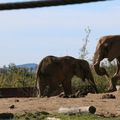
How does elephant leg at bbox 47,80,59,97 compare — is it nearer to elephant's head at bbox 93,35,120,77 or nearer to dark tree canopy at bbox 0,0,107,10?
elephant's head at bbox 93,35,120,77

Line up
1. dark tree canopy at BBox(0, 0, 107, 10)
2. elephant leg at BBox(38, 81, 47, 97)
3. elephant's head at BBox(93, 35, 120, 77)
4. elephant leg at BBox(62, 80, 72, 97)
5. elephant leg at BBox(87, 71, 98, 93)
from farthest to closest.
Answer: elephant leg at BBox(87, 71, 98, 93)
elephant's head at BBox(93, 35, 120, 77)
elephant leg at BBox(38, 81, 47, 97)
elephant leg at BBox(62, 80, 72, 97)
dark tree canopy at BBox(0, 0, 107, 10)

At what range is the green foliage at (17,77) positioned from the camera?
20.4 meters

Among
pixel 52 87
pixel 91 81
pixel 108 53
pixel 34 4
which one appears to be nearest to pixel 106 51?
pixel 108 53

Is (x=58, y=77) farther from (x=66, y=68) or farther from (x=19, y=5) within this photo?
(x=19, y=5)

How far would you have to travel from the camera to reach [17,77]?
2064cm

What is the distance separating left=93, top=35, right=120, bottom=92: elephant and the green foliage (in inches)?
148

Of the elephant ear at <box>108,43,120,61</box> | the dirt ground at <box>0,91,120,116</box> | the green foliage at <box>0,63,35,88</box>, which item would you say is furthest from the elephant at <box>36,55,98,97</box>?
the dirt ground at <box>0,91,120,116</box>

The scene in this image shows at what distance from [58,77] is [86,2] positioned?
1465 centimetres

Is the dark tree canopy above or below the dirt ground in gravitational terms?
Answer: above

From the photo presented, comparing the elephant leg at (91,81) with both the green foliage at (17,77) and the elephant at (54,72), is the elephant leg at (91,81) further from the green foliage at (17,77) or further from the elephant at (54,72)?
the green foliage at (17,77)

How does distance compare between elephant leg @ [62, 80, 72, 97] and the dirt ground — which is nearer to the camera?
the dirt ground

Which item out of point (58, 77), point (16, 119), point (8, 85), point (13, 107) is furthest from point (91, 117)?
point (8, 85)

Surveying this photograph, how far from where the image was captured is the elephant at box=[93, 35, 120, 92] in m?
16.9

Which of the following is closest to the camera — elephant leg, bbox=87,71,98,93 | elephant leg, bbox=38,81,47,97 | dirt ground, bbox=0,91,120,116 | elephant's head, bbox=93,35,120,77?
Answer: dirt ground, bbox=0,91,120,116
